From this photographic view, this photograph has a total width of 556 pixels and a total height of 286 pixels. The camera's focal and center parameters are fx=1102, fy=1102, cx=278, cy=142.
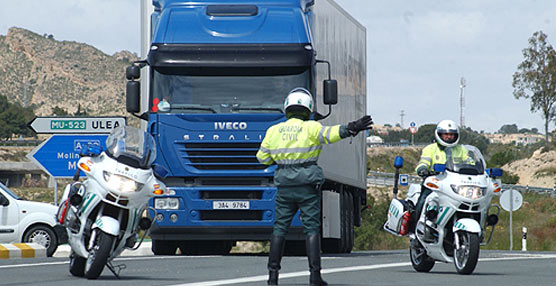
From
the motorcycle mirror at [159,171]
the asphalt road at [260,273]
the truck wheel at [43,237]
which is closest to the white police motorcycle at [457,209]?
the asphalt road at [260,273]

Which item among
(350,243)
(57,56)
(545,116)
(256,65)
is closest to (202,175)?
(256,65)

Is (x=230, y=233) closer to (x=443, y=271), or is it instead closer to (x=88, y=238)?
(x=443, y=271)

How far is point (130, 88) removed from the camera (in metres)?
16.2

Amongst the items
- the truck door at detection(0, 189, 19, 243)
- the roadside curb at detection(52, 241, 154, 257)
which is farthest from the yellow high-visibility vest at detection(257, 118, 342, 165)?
the truck door at detection(0, 189, 19, 243)

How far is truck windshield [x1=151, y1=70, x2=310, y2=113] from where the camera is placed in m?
16.3

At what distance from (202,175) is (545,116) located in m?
69.7

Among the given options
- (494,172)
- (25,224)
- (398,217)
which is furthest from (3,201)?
(494,172)

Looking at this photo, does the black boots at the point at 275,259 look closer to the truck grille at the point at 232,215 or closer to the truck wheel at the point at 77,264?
the truck wheel at the point at 77,264

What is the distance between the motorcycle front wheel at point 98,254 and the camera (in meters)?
10.9

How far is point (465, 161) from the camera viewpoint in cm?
1283

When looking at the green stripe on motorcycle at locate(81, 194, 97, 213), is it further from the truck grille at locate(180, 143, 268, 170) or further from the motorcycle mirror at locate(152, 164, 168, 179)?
the truck grille at locate(180, 143, 268, 170)

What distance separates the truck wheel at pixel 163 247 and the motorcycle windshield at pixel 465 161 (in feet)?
23.6

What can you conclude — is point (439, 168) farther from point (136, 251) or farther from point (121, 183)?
point (136, 251)

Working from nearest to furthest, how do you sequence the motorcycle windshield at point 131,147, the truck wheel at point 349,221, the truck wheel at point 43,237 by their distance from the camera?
the motorcycle windshield at point 131,147 → the truck wheel at point 349,221 → the truck wheel at point 43,237
